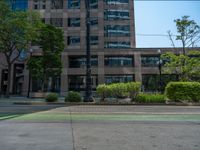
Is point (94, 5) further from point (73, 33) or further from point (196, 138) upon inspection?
point (196, 138)

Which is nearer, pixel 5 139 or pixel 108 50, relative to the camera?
pixel 5 139

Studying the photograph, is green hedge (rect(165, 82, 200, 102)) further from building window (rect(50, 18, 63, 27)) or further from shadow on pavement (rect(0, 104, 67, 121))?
building window (rect(50, 18, 63, 27))

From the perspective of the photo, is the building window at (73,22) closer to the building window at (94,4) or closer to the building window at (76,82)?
the building window at (94,4)

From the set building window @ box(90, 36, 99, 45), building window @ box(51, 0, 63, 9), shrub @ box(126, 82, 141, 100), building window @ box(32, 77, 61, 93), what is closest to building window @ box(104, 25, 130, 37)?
building window @ box(90, 36, 99, 45)

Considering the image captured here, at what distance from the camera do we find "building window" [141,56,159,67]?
46.2 m

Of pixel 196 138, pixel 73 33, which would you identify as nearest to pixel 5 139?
pixel 196 138

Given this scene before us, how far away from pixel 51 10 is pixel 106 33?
14001mm

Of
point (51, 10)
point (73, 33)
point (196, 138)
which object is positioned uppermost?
point (51, 10)

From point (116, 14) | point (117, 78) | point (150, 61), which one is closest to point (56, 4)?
point (116, 14)

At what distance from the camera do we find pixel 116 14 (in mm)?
52812

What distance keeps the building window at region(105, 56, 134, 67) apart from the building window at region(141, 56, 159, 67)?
97.0 inches

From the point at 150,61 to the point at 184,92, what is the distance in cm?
2628

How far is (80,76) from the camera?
1873 inches

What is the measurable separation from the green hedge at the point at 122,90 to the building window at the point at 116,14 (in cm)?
3494
